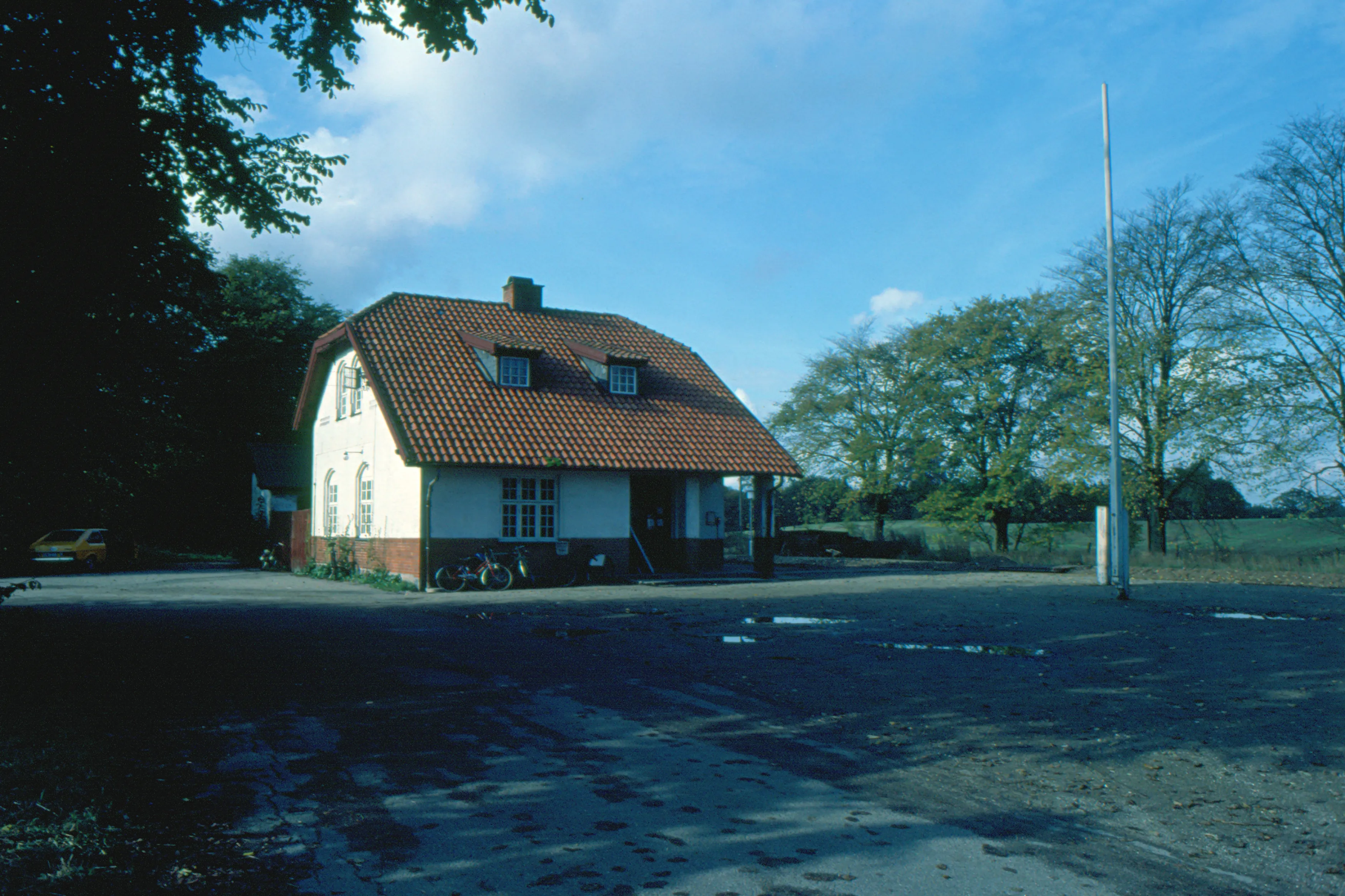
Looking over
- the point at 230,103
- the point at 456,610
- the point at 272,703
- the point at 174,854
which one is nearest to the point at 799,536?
the point at 456,610

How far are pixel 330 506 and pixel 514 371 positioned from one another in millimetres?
7942

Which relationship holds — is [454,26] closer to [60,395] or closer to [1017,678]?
[60,395]

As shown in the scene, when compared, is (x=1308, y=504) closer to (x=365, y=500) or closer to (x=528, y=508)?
(x=528, y=508)

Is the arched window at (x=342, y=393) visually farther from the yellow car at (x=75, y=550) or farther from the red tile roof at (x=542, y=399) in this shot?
the yellow car at (x=75, y=550)

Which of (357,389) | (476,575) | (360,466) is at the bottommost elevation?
(476,575)

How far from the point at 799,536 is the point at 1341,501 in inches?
825

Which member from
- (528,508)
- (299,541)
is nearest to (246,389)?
(299,541)

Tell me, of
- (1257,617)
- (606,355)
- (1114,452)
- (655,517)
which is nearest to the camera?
(1257,617)

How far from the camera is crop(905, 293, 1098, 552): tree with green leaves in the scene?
1727 inches

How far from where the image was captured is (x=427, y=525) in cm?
2278

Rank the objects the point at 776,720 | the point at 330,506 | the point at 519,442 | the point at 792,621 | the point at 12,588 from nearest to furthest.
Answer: the point at 776,720 → the point at 12,588 → the point at 792,621 → the point at 519,442 → the point at 330,506

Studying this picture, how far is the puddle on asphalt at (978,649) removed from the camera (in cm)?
1150

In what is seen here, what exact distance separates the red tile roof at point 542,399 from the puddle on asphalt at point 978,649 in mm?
12918

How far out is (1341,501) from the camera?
31.0 m
